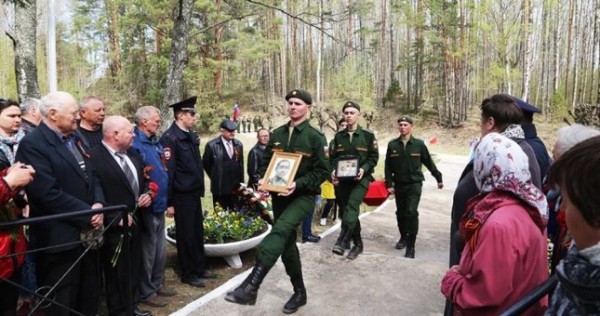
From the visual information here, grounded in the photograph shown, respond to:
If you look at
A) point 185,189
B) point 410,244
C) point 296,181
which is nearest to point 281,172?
point 296,181

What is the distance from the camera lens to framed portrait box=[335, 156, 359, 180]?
222 inches

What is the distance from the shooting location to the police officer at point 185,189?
4.85 metres

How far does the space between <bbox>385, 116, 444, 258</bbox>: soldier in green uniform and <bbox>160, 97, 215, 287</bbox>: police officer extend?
2947mm

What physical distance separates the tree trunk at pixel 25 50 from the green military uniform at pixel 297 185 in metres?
5.19

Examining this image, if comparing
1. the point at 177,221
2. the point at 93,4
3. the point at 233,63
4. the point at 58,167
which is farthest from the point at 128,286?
the point at 93,4

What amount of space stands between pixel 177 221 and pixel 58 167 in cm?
188

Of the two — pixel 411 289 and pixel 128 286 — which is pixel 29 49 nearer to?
pixel 128 286

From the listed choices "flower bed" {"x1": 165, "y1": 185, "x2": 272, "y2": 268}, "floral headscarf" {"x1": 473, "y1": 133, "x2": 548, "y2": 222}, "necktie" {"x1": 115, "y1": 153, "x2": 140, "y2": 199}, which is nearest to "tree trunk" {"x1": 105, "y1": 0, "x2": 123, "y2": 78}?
"flower bed" {"x1": 165, "y1": 185, "x2": 272, "y2": 268}

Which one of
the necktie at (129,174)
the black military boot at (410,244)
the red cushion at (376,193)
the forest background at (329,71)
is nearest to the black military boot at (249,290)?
the necktie at (129,174)

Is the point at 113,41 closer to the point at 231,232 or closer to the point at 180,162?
the point at 231,232

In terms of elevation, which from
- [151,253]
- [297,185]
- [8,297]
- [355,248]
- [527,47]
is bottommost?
[355,248]

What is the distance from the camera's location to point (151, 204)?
4.39m

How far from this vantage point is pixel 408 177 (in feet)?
20.4

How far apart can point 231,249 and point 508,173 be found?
408 centimetres
